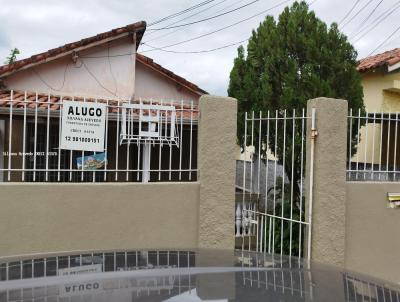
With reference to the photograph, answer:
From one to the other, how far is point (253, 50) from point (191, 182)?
2624 millimetres

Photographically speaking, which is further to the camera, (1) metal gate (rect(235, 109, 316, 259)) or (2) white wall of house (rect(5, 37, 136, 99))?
(2) white wall of house (rect(5, 37, 136, 99))

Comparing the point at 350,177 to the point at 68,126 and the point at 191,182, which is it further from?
the point at 68,126

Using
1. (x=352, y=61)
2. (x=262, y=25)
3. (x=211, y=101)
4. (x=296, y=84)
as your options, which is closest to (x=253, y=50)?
(x=262, y=25)

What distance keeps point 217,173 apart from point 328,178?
4.12 feet

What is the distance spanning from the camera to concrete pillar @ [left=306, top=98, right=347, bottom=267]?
5.32 m

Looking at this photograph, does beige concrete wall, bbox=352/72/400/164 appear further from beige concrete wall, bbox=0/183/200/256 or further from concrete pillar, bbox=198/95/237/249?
beige concrete wall, bbox=0/183/200/256

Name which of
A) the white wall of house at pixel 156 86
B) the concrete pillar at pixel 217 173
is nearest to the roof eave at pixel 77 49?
the white wall of house at pixel 156 86

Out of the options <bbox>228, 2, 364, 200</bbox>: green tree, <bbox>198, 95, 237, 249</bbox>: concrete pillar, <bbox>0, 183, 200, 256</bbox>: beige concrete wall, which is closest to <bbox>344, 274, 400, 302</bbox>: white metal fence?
<bbox>0, 183, 200, 256</bbox>: beige concrete wall

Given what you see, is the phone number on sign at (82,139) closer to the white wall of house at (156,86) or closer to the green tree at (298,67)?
the green tree at (298,67)

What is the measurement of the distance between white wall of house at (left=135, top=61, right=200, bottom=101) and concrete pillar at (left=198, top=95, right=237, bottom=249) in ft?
20.5

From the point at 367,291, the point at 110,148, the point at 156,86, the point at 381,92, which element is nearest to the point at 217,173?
the point at 110,148

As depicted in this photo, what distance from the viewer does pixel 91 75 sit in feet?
34.2

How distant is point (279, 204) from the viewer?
6.38 meters

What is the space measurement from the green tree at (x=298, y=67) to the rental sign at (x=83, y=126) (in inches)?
96.8
